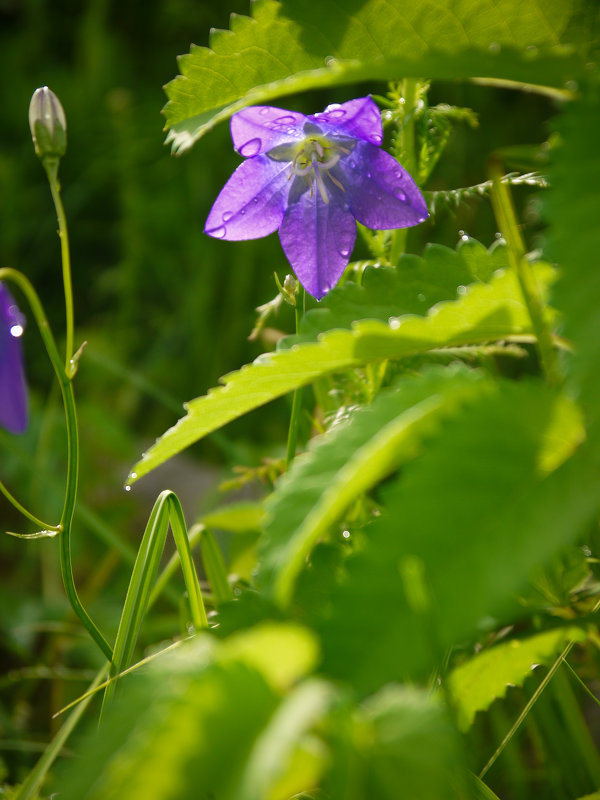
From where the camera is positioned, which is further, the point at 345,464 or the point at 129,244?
the point at 129,244

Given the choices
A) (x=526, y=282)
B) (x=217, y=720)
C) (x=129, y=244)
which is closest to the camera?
(x=217, y=720)

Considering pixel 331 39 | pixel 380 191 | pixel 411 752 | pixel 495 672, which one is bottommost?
pixel 495 672

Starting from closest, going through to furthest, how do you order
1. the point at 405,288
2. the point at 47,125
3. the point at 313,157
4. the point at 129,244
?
the point at 405,288
the point at 47,125
the point at 313,157
the point at 129,244

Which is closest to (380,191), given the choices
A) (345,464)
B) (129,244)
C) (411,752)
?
(345,464)

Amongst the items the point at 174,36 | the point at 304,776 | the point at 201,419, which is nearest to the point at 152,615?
the point at 201,419

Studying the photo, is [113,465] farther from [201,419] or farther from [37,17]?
[37,17]

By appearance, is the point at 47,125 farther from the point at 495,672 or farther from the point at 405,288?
the point at 495,672

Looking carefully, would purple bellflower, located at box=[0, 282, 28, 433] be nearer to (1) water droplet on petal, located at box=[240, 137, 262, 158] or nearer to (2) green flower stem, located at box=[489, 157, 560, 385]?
(1) water droplet on petal, located at box=[240, 137, 262, 158]
